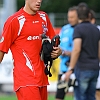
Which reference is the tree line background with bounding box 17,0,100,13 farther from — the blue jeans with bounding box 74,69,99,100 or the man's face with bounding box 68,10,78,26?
the blue jeans with bounding box 74,69,99,100

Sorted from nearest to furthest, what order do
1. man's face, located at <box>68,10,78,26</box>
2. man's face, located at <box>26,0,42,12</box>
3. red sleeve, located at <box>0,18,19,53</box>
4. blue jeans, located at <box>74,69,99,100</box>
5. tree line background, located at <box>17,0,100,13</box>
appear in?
red sleeve, located at <box>0,18,19,53</box> < man's face, located at <box>26,0,42,12</box> < blue jeans, located at <box>74,69,99,100</box> < man's face, located at <box>68,10,78,26</box> < tree line background, located at <box>17,0,100,13</box>

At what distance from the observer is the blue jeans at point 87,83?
9.30 meters

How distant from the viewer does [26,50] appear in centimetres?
742

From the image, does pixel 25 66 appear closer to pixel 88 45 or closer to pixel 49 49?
pixel 49 49

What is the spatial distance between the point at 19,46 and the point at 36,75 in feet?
1.46

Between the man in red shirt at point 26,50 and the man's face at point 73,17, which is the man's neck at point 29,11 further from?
the man's face at point 73,17

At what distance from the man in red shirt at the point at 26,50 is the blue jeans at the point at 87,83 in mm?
1876

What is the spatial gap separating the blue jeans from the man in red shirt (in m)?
1.88

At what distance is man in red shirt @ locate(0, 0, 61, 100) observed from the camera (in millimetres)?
7352

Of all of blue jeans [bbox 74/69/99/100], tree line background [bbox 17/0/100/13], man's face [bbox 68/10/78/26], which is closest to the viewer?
blue jeans [bbox 74/69/99/100]

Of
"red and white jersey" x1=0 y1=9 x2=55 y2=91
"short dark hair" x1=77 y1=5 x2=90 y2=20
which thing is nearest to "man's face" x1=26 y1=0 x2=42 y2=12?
"red and white jersey" x1=0 y1=9 x2=55 y2=91

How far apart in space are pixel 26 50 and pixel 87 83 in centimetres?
221

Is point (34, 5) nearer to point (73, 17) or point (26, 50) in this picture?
point (26, 50)

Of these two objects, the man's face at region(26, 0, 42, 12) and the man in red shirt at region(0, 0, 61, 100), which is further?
the man's face at region(26, 0, 42, 12)
